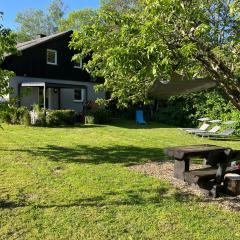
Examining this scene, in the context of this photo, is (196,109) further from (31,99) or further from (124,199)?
(124,199)

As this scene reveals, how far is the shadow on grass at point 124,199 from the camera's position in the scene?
654 centimetres

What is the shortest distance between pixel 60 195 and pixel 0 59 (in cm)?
519

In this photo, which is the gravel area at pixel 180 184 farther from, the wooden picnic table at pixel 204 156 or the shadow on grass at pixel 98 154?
the shadow on grass at pixel 98 154

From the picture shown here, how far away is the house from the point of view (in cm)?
2598

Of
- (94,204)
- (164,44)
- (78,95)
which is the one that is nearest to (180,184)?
(94,204)

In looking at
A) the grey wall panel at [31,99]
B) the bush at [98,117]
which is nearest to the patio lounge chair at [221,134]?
the bush at [98,117]

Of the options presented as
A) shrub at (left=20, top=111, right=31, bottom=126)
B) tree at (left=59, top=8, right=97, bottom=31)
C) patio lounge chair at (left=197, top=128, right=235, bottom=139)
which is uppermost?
tree at (left=59, top=8, right=97, bottom=31)

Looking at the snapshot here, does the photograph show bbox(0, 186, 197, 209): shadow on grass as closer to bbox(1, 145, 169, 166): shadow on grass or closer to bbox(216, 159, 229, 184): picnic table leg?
bbox(216, 159, 229, 184): picnic table leg

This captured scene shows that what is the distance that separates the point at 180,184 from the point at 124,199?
1.62 meters

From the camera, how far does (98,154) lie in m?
11.7

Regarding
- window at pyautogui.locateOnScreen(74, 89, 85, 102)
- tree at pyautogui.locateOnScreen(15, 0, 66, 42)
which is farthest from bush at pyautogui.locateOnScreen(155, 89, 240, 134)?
tree at pyautogui.locateOnScreen(15, 0, 66, 42)

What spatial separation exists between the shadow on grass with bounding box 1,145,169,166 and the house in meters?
12.5

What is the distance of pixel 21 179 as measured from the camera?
26.8 feet

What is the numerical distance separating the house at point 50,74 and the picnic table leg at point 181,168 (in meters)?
17.4
